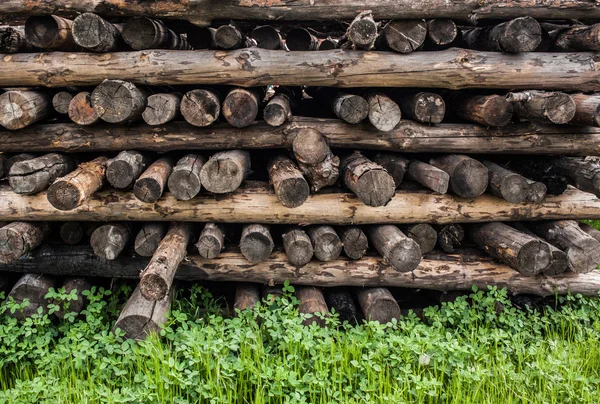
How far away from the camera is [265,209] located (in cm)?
411

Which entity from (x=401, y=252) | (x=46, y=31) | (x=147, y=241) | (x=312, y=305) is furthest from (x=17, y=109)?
(x=401, y=252)

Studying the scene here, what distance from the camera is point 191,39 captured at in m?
4.54

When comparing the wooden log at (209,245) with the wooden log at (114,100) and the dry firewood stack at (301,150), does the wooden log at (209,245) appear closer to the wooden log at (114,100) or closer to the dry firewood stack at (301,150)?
the dry firewood stack at (301,150)

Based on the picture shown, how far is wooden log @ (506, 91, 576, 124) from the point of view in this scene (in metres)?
3.77

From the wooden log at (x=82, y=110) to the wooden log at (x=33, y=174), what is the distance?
1.48 feet

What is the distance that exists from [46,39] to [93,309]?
2.27 metres

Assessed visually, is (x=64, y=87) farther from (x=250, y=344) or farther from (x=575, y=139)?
(x=575, y=139)

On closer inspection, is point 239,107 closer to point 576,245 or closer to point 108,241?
point 108,241

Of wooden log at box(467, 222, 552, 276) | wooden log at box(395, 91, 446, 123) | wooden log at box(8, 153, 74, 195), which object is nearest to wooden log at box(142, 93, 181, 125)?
wooden log at box(8, 153, 74, 195)

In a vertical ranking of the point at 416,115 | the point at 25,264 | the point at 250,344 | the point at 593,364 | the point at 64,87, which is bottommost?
the point at 25,264

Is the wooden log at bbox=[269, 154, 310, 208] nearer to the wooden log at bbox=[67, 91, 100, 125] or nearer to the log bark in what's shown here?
the log bark

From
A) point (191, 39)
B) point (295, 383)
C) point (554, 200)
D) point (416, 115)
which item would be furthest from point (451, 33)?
point (295, 383)

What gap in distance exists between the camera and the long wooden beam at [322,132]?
4078 millimetres

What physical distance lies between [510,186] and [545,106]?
2.32 feet
